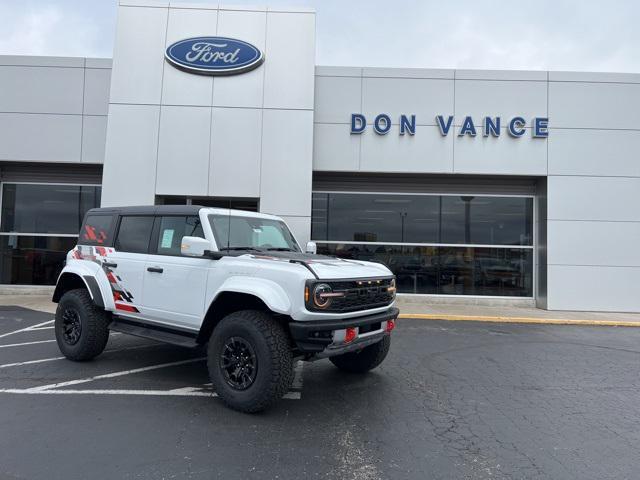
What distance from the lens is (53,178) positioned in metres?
14.4

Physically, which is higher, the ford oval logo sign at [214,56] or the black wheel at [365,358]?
the ford oval logo sign at [214,56]

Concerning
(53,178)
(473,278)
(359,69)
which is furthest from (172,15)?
(473,278)

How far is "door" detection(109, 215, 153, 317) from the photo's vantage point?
5.38 metres

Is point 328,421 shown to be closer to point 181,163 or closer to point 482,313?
point 482,313

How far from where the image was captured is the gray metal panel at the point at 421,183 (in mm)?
13938

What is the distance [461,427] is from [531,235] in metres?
11.3

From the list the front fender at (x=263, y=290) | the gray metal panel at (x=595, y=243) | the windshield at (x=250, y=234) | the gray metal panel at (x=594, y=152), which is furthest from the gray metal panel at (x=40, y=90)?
the gray metal panel at (x=595, y=243)

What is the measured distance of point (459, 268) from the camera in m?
13.9

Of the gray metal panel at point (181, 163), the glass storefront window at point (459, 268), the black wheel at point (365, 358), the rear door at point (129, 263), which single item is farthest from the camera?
the glass storefront window at point (459, 268)

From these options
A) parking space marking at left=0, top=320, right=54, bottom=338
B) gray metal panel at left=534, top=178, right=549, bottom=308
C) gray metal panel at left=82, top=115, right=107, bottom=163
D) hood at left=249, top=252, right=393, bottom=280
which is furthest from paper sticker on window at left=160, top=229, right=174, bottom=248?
gray metal panel at left=534, top=178, right=549, bottom=308

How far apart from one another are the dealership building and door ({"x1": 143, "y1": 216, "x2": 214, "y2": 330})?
677cm

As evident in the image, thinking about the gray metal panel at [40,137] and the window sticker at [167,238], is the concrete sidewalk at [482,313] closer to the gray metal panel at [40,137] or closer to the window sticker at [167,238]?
the gray metal panel at [40,137]

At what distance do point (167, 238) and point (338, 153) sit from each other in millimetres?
8634

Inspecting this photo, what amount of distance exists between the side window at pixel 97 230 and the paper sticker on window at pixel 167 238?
110 cm
